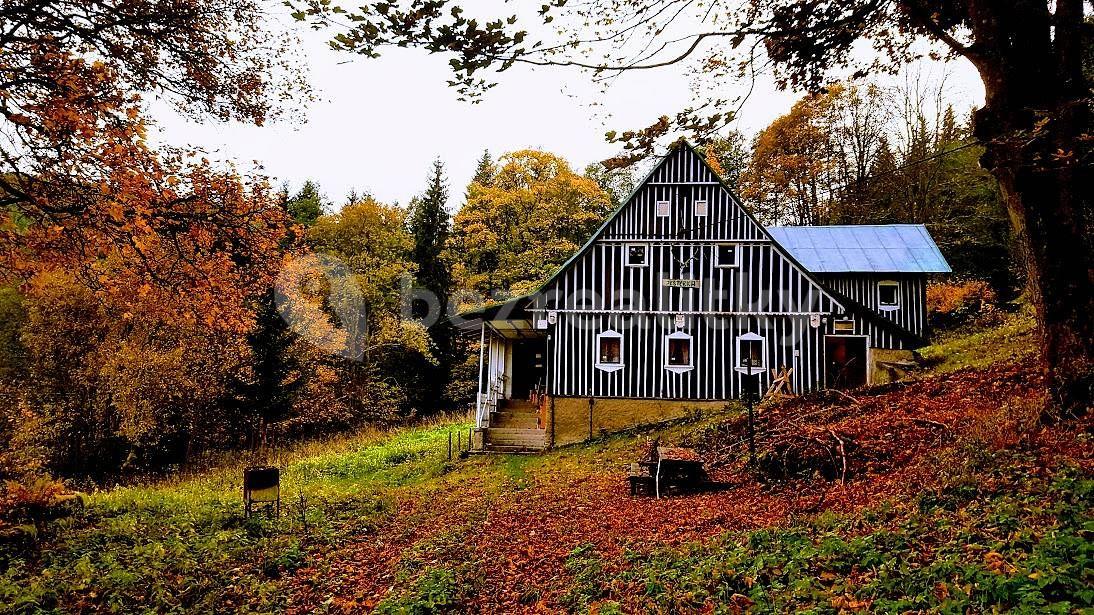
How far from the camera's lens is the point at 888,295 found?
82.7ft

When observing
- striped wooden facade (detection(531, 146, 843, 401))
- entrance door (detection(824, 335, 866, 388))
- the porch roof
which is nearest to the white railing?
the porch roof

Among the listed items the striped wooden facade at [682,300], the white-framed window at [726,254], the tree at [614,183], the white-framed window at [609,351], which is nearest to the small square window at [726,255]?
the white-framed window at [726,254]

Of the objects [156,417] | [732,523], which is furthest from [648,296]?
[156,417]

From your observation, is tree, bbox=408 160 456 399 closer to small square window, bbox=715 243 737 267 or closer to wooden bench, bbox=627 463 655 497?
small square window, bbox=715 243 737 267

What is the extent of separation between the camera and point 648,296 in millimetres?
18891

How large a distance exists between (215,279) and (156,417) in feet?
52.0

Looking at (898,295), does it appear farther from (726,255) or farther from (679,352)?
(679,352)

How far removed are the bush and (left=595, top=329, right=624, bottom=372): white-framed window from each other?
16.2 metres

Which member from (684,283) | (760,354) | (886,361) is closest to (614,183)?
(684,283)

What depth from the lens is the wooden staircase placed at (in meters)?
18.0

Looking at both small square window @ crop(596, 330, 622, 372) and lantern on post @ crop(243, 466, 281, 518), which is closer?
lantern on post @ crop(243, 466, 281, 518)

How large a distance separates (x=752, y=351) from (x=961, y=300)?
13778 millimetres

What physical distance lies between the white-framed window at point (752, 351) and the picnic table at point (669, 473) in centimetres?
855

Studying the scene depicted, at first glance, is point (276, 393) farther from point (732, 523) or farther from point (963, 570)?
point (963, 570)
